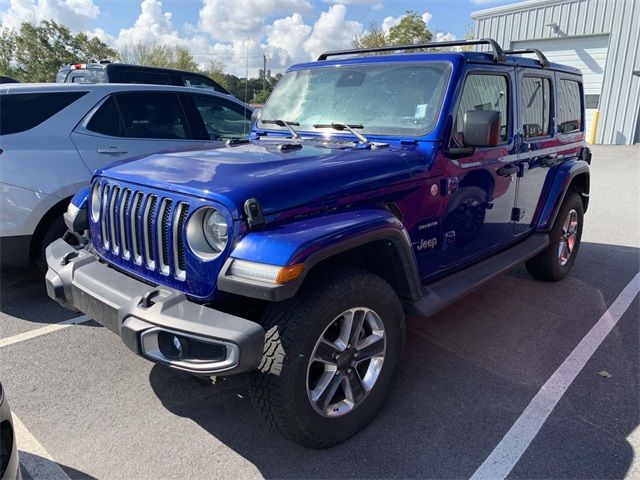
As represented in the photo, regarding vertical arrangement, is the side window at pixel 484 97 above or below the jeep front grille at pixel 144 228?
above

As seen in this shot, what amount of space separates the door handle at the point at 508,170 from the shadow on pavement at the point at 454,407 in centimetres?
120

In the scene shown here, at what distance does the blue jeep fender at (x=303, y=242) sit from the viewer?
2.14 meters

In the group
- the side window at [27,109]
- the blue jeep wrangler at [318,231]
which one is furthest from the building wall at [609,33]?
the side window at [27,109]

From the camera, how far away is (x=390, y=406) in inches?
117

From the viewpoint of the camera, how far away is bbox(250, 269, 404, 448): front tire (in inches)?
89.8

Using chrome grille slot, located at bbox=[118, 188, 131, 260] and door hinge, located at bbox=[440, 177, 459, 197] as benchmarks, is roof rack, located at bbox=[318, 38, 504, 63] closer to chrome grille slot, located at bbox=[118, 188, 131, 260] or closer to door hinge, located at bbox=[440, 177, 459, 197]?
door hinge, located at bbox=[440, 177, 459, 197]

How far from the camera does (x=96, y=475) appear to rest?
94.3 inches

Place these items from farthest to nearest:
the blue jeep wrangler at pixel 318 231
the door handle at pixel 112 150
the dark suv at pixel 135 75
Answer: the dark suv at pixel 135 75, the door handle at pixel 112 150, the blue jeep wrangler at pixel 318 231

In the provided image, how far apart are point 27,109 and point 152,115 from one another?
1.19 meters

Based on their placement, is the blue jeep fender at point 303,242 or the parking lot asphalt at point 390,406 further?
the parking lot asphalt at point 390,406

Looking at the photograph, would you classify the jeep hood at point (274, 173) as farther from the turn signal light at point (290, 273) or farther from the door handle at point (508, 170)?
the door handle at point (508, 170)

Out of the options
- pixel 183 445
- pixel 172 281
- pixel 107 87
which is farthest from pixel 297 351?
pixel 107 87

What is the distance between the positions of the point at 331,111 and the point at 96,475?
8.67 feet

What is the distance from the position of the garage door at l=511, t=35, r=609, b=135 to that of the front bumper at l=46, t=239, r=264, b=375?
63.6ft
